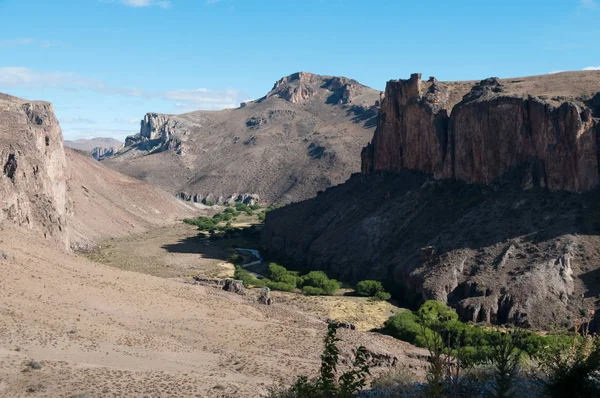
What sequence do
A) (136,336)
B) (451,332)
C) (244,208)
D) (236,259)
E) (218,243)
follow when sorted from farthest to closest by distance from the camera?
(244,208) < (218,243) < (236,259) < (451,332) < (136,336)

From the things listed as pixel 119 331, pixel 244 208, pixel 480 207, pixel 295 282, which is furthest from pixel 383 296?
pixel 244 208

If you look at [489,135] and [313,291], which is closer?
[313,291]

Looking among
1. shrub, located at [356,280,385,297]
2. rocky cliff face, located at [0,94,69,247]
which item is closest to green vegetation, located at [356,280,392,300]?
shrub, located at [356,280,385,297]

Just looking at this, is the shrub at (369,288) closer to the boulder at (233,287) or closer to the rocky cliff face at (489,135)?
the boulder at (233,287)

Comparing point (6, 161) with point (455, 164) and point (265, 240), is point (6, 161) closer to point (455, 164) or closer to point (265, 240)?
point (265, 240)

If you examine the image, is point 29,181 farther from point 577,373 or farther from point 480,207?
point 577,373

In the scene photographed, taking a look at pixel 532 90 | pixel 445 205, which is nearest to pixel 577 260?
pixel 445 205

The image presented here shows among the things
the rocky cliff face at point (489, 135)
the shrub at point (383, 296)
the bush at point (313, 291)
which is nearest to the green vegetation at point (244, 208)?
the rocky cliff face at point (489, 135)

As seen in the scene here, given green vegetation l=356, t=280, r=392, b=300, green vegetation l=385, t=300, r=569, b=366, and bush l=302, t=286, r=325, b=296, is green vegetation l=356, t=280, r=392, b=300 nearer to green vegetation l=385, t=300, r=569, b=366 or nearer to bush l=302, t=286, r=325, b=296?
bush l=302, t=286, r=325, b=296
